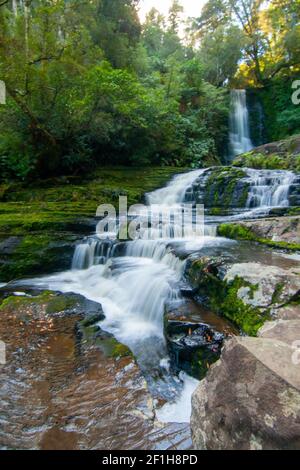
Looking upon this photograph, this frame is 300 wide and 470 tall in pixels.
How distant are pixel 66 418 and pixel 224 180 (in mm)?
8201

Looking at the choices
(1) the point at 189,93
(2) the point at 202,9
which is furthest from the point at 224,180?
(2) the point at 202,9

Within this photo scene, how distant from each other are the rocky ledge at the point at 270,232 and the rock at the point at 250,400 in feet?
10.9

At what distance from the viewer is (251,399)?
1607 millimetres

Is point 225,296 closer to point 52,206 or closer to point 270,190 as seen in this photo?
point 270,190

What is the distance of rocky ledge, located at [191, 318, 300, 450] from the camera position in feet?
4.80

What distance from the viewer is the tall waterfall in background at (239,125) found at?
17.3 metres

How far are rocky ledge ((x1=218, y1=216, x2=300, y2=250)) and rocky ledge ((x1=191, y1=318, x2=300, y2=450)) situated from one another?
10.7ft

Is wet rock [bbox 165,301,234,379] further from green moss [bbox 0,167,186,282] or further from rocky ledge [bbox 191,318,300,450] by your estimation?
green moss [bbox 0,167,186,282]

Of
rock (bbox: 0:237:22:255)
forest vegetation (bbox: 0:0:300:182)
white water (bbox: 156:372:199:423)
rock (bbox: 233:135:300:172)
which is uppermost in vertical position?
forest vegetation (bbox: 0:0:300:182)

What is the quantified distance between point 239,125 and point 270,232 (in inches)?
556

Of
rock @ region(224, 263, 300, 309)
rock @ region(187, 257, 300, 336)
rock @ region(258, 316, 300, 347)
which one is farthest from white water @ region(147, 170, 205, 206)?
rock @ region(258, 316, 300, 347)

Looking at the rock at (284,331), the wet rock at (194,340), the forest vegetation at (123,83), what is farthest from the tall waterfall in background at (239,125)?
the rock at (284,331)

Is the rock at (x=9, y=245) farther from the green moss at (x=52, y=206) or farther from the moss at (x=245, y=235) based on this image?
the moss at (x=245, y=235)
